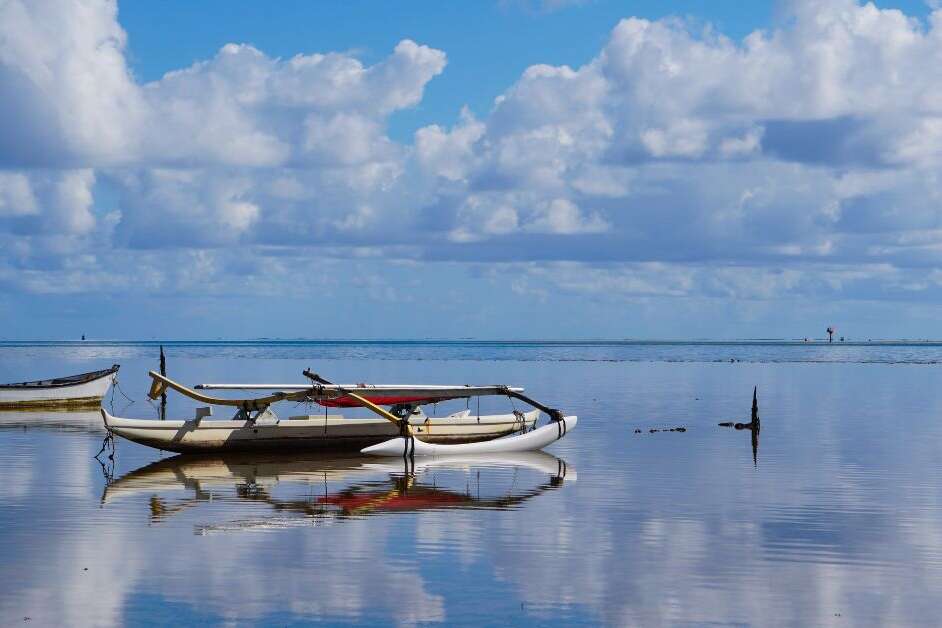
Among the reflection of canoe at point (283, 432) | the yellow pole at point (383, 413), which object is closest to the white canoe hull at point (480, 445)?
the yellow pole at point (383, 413)

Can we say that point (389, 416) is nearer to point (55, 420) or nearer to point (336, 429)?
point (336, 429)

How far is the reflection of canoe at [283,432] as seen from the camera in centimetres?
4441

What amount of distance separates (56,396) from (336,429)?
111ft

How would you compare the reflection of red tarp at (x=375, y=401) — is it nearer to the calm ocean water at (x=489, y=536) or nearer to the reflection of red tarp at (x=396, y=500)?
the calm ocean water at (x=489, y=536)

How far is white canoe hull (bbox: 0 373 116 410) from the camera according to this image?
71062 mm

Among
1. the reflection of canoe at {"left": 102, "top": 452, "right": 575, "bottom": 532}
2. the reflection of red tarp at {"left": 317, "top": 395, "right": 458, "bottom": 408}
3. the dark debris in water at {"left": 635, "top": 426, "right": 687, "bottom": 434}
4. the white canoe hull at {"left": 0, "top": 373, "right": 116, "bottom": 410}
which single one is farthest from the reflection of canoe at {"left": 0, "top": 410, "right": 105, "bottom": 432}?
the dark debris in water at {"left": 635, "top": 426, "right": 687, "bottom": 434}

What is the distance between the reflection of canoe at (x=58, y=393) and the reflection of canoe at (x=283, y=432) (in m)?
30.6

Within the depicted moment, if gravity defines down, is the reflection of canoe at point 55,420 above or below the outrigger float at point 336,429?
below

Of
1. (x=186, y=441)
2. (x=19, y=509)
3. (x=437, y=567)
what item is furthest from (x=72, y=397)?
(x=437, y=567)

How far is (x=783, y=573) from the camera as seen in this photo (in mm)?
23516

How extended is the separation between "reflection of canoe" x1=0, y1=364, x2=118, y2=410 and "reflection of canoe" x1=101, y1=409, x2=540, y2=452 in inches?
1205

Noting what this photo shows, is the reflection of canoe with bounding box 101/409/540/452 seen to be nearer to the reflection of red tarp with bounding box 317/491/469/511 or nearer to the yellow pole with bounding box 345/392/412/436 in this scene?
the yellow pole with bounding box 345/392/412/436

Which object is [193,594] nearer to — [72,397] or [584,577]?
[584,577]

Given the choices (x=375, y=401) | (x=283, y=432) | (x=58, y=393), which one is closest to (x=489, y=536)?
(x=283, y=432)
